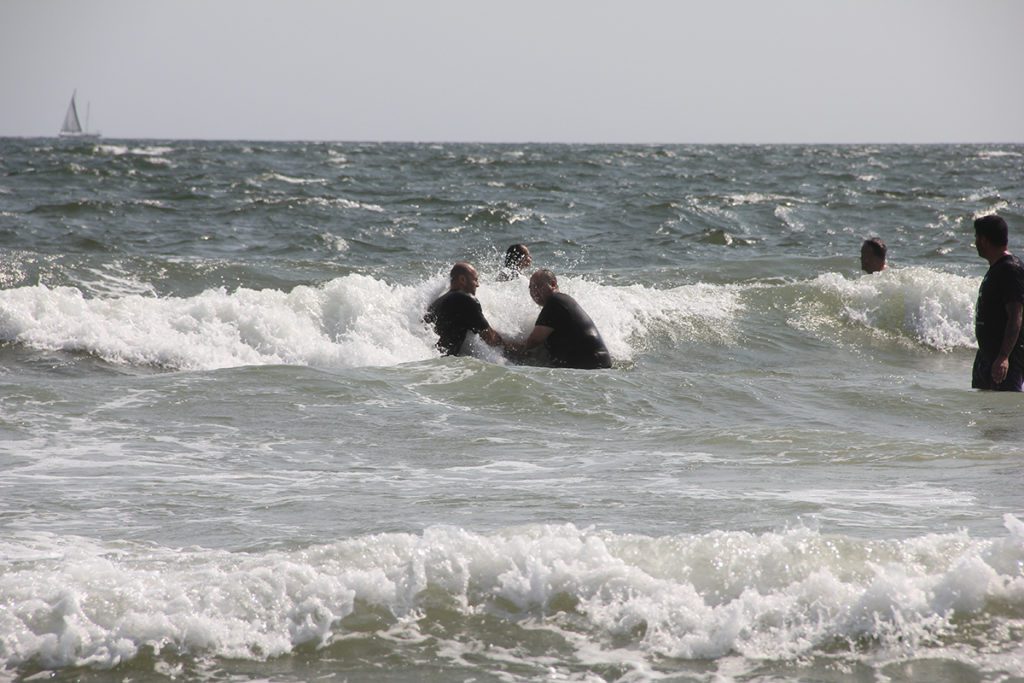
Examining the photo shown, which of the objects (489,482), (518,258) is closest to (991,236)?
(489,482)

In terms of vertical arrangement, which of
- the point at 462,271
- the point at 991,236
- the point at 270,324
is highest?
the point at 991,236

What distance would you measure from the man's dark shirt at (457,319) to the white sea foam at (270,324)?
0.72 metres

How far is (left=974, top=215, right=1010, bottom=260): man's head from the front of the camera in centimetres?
800

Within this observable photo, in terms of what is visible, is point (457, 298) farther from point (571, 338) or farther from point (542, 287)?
point (571, 338)

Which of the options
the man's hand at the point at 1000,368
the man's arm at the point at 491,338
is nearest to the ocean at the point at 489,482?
the man's arm at the point at 491,338

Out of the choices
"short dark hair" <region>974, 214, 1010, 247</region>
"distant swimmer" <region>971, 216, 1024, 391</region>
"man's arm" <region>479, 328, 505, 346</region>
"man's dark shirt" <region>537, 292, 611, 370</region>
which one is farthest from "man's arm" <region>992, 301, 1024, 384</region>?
"man's arm" <region>479, 328, 505, 346</region>

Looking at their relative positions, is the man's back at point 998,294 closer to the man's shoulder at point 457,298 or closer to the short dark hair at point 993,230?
the short dark hair at point 993,230

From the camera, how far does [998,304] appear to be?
324 inches

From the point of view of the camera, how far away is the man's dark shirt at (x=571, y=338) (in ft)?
35.3

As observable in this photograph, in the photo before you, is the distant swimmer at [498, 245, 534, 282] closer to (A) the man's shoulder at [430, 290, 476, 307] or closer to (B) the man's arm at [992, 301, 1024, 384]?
(A) the man's shoulder at [430, 290, 476, 307]

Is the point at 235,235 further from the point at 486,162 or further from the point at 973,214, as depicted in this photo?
the point at 486,162

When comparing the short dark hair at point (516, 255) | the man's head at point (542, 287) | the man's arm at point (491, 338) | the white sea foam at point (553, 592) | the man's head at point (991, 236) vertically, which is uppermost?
the man's head at point (991, 236)

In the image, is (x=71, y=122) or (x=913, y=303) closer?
(x=913, y=303)

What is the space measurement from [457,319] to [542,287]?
86 centimetres
